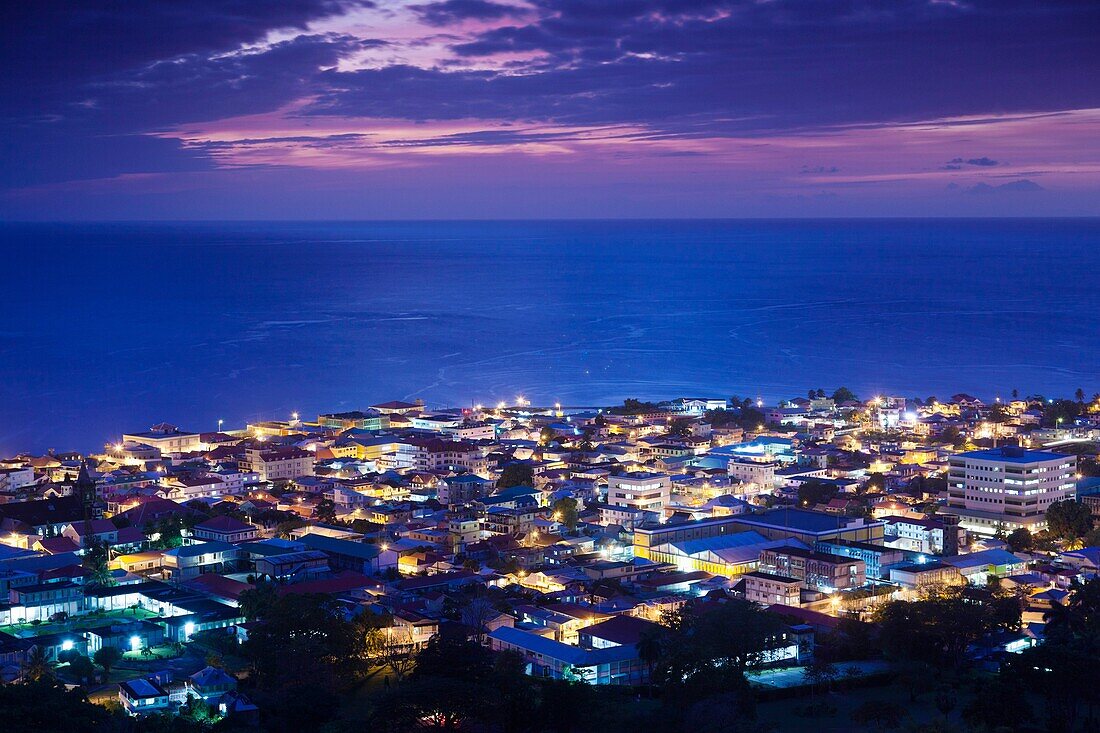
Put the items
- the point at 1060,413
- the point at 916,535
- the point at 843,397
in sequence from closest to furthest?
the point at 916,535 < the point at 1060,413 < the point at 843,397

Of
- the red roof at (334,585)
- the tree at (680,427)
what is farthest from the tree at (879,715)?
the tree at (680,427)

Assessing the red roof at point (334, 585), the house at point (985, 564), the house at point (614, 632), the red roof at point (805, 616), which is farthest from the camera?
the house at point (985, 564)

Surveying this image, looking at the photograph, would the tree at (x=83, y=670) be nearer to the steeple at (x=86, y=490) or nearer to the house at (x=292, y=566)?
the house at (x=292, y=566)

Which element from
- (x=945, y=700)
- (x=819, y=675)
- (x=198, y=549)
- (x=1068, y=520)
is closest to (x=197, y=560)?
(x=198, y=549)

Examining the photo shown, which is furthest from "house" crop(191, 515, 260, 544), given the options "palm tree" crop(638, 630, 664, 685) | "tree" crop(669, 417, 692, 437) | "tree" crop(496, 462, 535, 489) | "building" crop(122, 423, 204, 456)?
"tree" crop(669, 417, 692, 437)

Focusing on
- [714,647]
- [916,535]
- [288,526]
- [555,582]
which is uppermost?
[714,647]

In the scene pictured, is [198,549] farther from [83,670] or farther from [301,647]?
[301,647]

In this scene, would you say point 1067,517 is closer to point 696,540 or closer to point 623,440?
point 696,540
